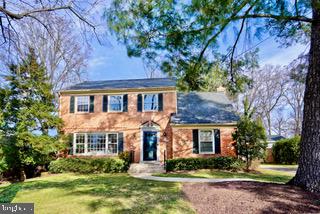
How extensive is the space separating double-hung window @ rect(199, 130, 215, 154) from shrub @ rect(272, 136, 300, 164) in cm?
960

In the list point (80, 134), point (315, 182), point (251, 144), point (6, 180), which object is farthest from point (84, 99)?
point (315, 182)

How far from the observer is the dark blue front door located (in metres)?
16.8

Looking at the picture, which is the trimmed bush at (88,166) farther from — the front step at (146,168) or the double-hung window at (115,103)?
the double-hung window at (115,103)

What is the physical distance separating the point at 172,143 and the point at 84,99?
23.2ft

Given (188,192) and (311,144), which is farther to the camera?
(188,192)

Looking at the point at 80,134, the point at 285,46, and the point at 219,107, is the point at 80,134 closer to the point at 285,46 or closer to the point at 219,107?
the point at 219,107

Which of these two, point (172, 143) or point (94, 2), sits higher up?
point (94, 2)

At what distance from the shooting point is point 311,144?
262 inches

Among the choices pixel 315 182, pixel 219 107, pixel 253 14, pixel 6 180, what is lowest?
pixel 6 180

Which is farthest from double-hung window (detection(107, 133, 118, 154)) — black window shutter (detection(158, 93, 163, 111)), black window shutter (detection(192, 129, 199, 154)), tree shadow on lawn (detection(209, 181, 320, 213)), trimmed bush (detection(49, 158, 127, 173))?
tree shadow on lawn (detection(209, 181, 320, 213))

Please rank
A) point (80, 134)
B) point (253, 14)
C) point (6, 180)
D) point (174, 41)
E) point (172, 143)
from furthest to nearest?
point (80, 134) → point (172, 143) → point (6, 180) → point (174, 41) → point (253, 14)

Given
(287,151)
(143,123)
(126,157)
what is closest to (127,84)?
(143,123)

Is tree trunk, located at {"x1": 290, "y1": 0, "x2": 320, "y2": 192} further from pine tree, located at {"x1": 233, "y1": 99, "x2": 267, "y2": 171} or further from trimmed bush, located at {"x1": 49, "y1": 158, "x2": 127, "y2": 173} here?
trimmed bush, located at {"x1": 49, "y1": 158, "x2": 127, "y2": 173}

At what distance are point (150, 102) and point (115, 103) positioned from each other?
251 centimetres
